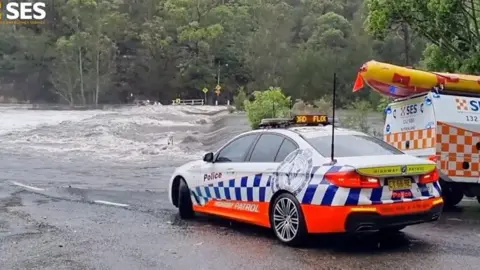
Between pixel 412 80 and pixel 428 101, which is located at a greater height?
pixel 412 80

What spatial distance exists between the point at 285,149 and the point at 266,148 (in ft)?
1.33

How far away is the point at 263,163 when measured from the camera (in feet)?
27.0

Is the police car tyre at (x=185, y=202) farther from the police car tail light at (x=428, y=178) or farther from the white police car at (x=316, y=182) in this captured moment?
the police car tail light at (x=428, y=178)

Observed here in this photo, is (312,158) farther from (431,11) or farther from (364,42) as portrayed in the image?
(364,42)

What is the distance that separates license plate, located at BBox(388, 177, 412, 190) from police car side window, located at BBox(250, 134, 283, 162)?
1.57 m

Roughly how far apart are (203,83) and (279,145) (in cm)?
9499

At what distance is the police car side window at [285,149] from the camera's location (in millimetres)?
7939

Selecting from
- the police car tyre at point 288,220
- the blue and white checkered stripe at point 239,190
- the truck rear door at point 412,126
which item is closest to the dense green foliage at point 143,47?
the truck rear door at point 412,126

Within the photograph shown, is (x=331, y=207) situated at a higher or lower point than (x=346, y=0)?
lower

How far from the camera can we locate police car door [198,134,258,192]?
874 centimetres

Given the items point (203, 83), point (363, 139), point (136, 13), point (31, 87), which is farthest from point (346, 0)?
point (363, 139)

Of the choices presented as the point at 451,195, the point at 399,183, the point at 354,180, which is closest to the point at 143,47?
the point at 451,195

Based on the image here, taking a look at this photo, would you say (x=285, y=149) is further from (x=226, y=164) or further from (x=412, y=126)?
(x=412, y=126)

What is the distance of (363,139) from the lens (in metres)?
8.16
